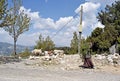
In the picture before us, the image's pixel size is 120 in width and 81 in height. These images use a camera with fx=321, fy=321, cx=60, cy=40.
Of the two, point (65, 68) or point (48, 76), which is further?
point (65, 68)

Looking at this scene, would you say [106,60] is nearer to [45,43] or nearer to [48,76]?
[48,76]

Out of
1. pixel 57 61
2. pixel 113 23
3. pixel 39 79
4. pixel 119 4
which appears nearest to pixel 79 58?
pixel 57 61

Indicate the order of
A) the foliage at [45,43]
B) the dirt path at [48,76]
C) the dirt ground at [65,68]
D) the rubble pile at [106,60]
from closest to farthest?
the dirt path at [48,76]
the dirt ground at [65,68]
the rubble pile at [106,60]
the foliage at [45,43]

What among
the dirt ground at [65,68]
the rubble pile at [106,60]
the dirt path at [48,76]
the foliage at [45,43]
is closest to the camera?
the dirt path at [48,76]

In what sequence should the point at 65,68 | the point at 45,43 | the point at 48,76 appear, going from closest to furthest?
the point at 48,76
the point at 65,68
the point at 45,43

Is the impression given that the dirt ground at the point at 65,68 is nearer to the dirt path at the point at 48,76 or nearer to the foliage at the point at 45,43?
the dirt path at the point at 48,76

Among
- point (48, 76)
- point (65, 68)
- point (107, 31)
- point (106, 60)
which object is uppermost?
point (107, 31)

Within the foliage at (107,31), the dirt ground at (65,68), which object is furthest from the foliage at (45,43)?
the dirt ground at (65,68)

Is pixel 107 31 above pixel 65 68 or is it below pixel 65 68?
above

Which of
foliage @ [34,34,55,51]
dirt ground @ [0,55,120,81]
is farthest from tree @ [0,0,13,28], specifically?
foliage @ [34,34,55,51]

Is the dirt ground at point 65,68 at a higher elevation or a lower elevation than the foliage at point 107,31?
lower

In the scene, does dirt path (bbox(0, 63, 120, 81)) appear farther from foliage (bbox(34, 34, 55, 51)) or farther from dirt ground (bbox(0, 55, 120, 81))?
foliage (bbox(34, 34, 55, 51))

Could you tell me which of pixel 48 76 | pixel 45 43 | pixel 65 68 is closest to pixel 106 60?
pixel 65 68

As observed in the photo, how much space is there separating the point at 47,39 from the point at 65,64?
25922 mm
